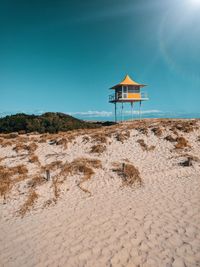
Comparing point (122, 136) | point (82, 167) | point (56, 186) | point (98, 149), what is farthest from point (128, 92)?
point (56, 186)

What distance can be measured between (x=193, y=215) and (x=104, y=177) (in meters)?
6.26

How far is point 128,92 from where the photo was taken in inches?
1502

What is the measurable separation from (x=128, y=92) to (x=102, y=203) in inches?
1167

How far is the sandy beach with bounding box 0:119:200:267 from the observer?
7062mm

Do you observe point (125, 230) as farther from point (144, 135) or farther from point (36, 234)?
point (144, 135)

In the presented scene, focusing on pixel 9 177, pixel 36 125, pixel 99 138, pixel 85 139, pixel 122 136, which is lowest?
pixel 9 177

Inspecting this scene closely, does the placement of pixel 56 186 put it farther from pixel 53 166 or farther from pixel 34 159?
pixel 34 159

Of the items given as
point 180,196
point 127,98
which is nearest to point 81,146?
point 180,196

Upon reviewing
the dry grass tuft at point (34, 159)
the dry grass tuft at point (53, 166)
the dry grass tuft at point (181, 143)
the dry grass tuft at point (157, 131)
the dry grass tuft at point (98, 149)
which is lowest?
the dry grass tuft at point (53, 166)

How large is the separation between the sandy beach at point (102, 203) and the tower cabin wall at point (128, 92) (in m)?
18.1

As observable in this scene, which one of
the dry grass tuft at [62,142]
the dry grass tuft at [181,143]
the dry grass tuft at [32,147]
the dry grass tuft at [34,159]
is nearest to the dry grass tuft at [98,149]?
the dry grass tuft at [62,142]

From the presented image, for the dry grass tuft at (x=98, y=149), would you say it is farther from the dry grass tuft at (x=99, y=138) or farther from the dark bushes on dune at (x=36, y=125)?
the dark bushes on dune at (x=36, y=125)

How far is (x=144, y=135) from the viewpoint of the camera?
21859 millimetres

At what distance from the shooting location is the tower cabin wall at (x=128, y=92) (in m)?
37.8
